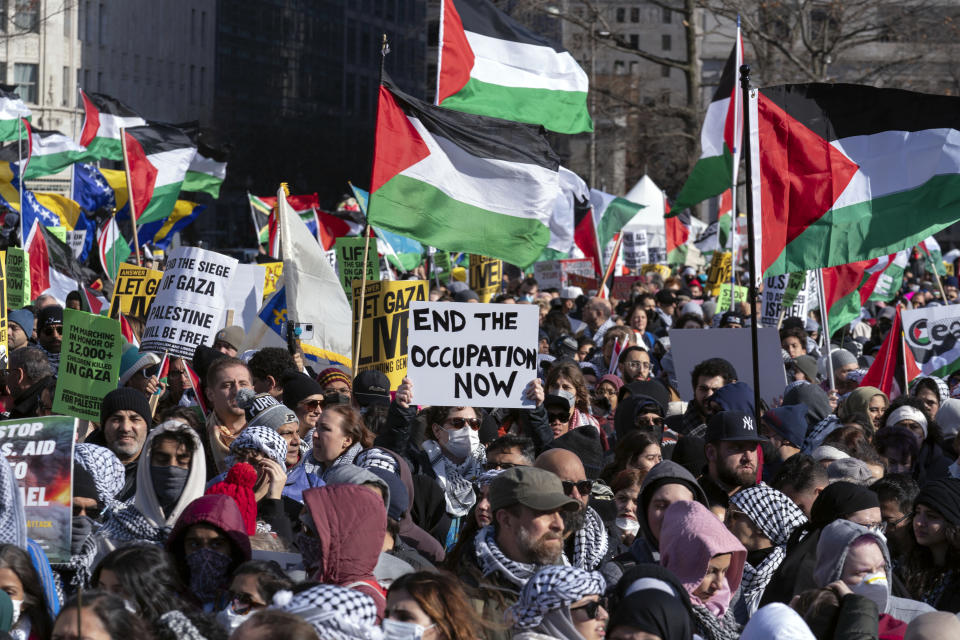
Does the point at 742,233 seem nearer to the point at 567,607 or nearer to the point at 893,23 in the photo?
the point at 893,23

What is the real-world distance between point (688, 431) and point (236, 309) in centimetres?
422

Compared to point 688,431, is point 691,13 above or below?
above

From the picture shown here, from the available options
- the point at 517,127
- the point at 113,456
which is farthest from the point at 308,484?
the point at 517,127

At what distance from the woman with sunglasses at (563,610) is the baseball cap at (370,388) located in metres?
3.78

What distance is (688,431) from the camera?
27.2 feet

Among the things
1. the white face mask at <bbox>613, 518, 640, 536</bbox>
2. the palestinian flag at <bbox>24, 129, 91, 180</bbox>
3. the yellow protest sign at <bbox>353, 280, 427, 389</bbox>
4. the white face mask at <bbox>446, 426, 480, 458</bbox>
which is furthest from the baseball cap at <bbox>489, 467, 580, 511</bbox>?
the palestinian flag at <bbox>24, 129, 91, 180</bbox>

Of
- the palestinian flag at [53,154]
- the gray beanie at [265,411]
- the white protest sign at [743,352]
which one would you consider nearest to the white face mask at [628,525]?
the gray beanie at [265,411]

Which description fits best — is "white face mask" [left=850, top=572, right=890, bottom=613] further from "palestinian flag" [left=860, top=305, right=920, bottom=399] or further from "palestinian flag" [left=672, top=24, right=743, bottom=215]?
"palestinian flag" [left=672, top=24, right=743, bottom=215]

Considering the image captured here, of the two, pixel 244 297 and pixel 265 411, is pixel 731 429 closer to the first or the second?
pixel 265 411

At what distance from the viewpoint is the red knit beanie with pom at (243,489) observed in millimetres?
5391

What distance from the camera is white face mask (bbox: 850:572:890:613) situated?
466 centimetres

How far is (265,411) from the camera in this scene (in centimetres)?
662

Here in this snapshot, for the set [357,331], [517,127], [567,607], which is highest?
[517,127]

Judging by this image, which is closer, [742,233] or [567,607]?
[567,607]
